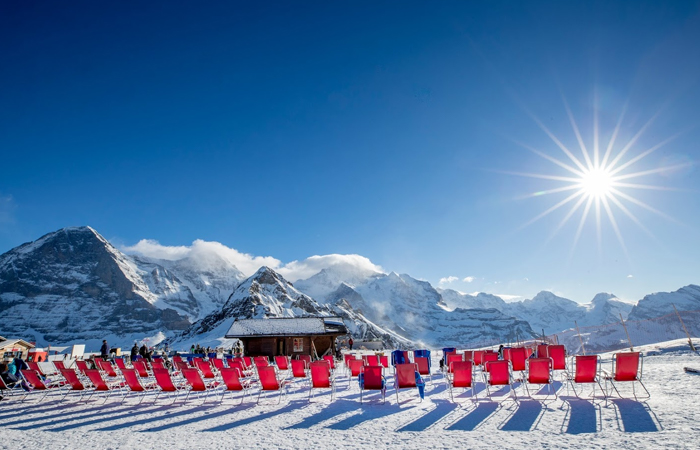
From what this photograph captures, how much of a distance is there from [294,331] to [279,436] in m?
Answer: 25.7

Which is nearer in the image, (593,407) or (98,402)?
(593,407)

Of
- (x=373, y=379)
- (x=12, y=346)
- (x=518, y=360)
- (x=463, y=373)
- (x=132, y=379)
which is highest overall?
(x=518, y=360)

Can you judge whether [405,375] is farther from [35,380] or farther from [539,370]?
[35,380]

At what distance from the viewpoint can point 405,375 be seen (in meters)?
9.48

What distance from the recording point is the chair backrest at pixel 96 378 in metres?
10.4

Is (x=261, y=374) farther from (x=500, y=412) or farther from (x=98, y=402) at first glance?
(x=500, y=412)

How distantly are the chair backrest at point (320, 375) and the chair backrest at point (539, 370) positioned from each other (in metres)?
4.94

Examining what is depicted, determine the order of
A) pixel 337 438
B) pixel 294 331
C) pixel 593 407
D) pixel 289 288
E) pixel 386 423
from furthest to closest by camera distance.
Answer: pixel 289 288 → pixel 294 331 → pixel 593 407 → pixel 386 423 → pixel 337 438

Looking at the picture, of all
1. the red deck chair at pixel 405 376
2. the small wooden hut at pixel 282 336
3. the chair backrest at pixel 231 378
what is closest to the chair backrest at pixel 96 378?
the chair backrest at pixel 231 378

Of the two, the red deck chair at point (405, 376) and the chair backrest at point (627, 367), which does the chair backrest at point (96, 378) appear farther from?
the chair backrest at point (627, 367)

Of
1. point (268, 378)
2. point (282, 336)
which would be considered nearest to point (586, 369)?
point (268, 378)

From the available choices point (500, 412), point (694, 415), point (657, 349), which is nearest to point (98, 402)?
point (500, 412)

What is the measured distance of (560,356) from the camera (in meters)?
11.9

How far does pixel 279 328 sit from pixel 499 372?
25.7m
